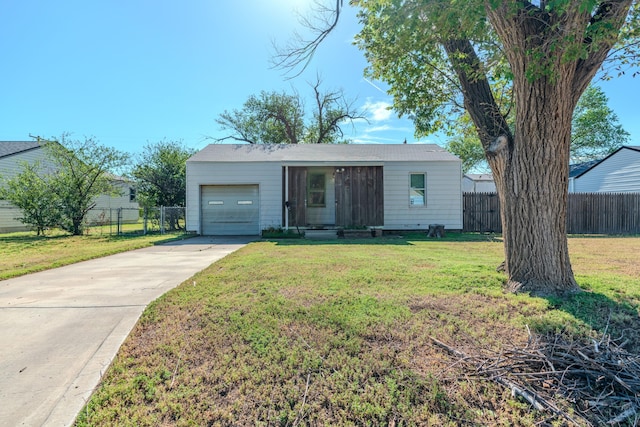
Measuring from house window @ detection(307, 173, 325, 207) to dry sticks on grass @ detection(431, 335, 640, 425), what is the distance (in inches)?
427

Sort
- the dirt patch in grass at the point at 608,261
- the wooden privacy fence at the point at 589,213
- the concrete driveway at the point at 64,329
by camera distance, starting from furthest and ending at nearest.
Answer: the wooden privacy fence at the point at 589,213 < the dirt patch in grass at the point at 608,261 < the concrete driveway at the point at 64,329

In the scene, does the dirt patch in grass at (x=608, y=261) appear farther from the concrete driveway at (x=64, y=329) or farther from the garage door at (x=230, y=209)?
the garage door at (x=230, y=209)

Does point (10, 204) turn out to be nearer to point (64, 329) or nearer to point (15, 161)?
point (15, 161)

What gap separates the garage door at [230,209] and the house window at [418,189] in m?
6.63

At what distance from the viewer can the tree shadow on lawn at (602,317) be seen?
279cm

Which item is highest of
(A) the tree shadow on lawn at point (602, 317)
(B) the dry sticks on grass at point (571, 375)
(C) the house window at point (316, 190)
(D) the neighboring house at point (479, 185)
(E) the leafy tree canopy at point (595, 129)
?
(E) the leafy tree canopy at point (595, 129)

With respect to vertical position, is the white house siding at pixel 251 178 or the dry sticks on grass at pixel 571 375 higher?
the white house siding at pixel 251 178

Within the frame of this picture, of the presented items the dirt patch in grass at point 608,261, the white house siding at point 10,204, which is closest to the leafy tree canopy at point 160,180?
the white house siding at point 10,204

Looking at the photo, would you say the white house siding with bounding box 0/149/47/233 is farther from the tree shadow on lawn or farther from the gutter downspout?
the tree shadow on lawn

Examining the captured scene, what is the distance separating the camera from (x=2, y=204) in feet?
53.7

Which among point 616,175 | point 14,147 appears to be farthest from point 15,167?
point 616,175

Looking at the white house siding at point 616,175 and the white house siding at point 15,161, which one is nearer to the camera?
the white house siding at point 616,175

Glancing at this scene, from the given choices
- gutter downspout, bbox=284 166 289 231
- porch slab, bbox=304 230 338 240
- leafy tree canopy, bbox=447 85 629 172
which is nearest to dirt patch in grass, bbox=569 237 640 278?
porch slab, bbox=304 230 338 240

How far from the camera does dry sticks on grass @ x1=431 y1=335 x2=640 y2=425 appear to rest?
1.99m
